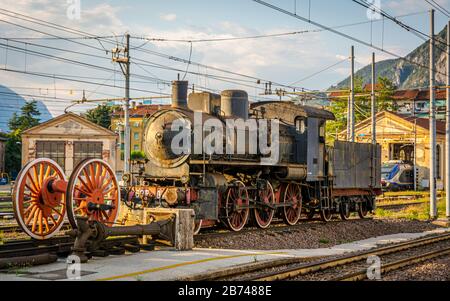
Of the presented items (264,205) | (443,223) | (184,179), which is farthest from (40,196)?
(443,223)

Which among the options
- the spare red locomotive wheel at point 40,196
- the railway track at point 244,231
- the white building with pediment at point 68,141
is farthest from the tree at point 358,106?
the spare red locomotive wheel at point 40,196

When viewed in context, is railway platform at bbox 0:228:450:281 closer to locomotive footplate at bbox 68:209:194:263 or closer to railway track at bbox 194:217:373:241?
locomotive footplate at bbox 68:209:194:263

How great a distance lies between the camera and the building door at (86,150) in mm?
44125

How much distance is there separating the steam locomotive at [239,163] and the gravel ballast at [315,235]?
90 centimetres

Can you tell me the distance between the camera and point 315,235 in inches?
653

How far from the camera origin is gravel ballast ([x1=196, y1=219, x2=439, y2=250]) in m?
13.8

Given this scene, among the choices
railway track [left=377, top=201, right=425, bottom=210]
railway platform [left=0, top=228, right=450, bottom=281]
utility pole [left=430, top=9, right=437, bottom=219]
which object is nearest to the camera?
railway platform [left=0, top=228, right=450, bottom=281]

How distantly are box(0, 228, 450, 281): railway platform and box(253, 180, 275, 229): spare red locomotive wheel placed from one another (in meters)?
4.16

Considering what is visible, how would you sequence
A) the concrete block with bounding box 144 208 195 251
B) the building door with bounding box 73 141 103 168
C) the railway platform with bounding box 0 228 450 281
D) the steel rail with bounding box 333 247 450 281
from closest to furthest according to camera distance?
the railway platform with bounding box 0 228 450 281 < the steel rail with bounding box 333 247 450 281 < the concrete block with bounding box 144 208 195 251 < the building door with bounding box 73 141 103 168

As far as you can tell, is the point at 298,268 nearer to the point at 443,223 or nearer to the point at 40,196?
the point at 40,196

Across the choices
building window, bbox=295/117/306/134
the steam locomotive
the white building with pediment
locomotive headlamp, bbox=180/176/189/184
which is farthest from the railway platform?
the white building with pediment

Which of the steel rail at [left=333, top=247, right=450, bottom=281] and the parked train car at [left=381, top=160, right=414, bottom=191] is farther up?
the parked train car at [left=381, top=160, right=414, bottom=191]

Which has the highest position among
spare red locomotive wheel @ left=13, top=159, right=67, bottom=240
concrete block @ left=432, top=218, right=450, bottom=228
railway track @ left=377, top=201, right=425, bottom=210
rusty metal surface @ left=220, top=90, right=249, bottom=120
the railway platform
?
rusty metal surface @ left=220, top=90, right=249, bottom=120
